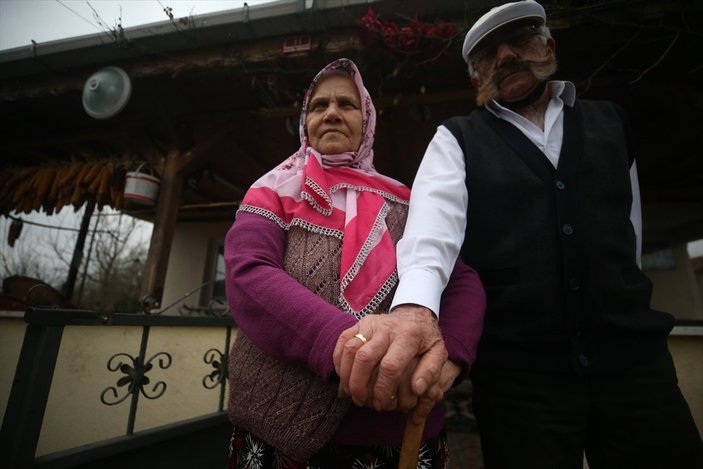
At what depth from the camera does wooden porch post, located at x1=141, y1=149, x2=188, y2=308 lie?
3586 mm

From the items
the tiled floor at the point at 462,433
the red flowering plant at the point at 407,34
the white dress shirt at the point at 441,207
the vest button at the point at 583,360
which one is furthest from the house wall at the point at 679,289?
the vest button at the point at 583,360

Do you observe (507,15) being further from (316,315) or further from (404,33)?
(404,33)

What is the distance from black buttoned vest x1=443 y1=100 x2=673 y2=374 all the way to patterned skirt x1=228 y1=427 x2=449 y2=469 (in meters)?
0.31

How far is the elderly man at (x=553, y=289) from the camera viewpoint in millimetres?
930

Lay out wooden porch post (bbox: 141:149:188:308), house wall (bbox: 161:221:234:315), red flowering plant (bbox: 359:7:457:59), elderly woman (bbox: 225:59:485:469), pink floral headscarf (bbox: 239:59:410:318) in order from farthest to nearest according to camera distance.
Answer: house wall (bbox: 161:221:234:315)
wooden porch post (bbox: 141:149:188:308)
red flowering plant (bbox: 359:7:457:59)
pink floral headscarf (bbox: 239:59:410:318)
elderly woman (bbox: 225:59:485:469)

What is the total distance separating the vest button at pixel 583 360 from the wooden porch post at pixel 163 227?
3579 millimetres

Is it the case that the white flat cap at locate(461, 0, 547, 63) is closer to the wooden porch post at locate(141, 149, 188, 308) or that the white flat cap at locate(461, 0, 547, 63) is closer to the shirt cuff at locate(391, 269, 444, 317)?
the shirt cuff at locate(391, 269, 444, 317)

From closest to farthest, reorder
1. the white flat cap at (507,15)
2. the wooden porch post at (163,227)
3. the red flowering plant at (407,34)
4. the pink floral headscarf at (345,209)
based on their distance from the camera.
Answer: the pink floral headscarf at (345,209), the white flat cap at (507,15), the red flowering plant at (407,34), the wooden porch post at (163,227)

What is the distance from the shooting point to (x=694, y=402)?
212 centimetres

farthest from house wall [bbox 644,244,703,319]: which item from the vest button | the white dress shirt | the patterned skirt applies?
the patterned skirt

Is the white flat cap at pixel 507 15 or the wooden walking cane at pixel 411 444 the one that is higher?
the white flat cap at pixel 507 15

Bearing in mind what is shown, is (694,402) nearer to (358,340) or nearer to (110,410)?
(358,340)

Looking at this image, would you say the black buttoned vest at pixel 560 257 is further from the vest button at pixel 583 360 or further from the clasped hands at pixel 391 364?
the clasped hands at pixel 391 364

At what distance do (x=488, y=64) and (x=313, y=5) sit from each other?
1966 millimetres
